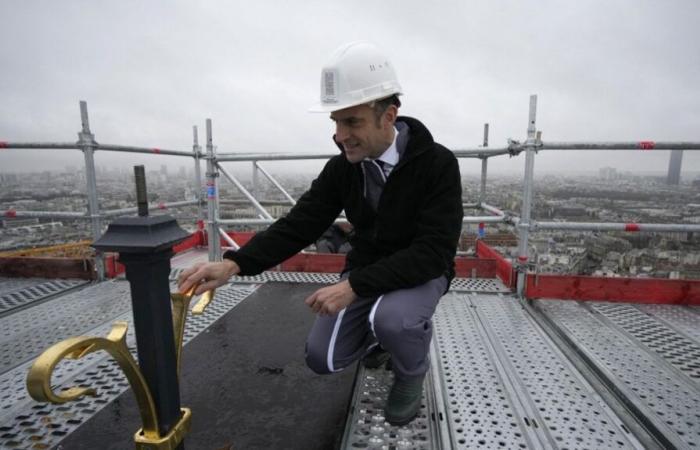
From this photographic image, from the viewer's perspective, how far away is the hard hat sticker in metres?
1.50

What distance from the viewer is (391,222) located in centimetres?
168

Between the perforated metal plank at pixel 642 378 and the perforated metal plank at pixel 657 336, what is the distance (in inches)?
2.5

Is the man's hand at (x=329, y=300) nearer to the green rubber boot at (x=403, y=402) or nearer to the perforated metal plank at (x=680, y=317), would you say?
the green rubber boot at (x=403, y=402)

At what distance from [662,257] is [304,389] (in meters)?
2.71

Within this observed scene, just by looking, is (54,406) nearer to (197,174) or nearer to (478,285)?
(478,285)

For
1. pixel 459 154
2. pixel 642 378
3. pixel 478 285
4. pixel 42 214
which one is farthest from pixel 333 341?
pixel 42 214

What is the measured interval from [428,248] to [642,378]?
1.29 m

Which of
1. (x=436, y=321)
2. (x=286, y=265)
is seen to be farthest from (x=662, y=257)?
(x=286, y=265)

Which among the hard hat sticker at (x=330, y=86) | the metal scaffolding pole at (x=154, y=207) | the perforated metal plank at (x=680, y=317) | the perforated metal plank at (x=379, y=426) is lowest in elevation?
the perforated metal plank at (x=379, y=426)

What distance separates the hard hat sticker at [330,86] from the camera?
1.50 m

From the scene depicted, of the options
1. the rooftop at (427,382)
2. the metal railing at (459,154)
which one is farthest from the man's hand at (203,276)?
the metal railing at (459,154)

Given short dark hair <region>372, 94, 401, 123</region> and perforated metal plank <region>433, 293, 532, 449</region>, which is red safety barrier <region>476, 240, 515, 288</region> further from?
short dark hair <region>372, 94, 401, 123</region>

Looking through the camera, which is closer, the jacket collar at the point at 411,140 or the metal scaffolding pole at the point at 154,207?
the jacket collar at the point at 411,140

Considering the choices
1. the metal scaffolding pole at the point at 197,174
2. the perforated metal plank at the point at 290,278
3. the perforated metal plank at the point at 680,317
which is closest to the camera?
the perforated metal plank at the point at 680,317
